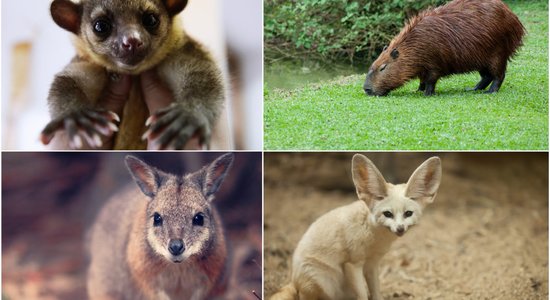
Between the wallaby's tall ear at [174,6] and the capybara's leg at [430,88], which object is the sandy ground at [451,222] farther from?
the wallaby's tall ear at [174,6]

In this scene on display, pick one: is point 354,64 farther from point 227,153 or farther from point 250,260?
point 250,260

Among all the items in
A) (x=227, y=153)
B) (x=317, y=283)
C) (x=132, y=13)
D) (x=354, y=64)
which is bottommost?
(x=317, y=283)

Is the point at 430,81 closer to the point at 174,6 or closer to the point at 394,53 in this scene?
the point at 394,53

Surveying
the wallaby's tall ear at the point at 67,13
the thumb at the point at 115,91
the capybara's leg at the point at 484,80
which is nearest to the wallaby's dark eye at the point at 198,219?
the thumb at the point at 115,91

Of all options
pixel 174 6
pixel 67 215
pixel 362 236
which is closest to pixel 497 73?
pixel 362 236

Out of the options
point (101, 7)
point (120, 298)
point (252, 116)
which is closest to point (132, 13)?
point (101, 7)

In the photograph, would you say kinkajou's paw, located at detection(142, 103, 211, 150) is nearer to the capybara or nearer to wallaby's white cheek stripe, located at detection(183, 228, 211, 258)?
wallaby's white cheek stripe, located at detection(183, 228, 211, 258)

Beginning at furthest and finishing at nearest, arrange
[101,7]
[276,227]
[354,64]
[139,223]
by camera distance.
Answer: [276,227] < [354,64] < [139,223] < [101,7]
